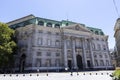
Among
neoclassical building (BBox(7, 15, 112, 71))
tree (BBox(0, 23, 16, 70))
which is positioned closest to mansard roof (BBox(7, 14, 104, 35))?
neoclassical building (BBox(7, 15, 112, 71))

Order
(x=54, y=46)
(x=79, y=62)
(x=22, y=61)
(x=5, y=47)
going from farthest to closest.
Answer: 1. (x=79, y=62)
2. (x=54, y=46)
3. (x=22, y=61)
4. (x=5, y=47)

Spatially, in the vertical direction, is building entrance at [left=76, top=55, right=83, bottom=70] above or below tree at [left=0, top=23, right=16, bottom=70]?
below

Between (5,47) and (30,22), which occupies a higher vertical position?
(30,22)

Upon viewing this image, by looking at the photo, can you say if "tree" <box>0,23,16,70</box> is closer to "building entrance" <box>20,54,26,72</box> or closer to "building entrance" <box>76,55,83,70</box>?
"building entrance" <box>20,54,26,72</box>

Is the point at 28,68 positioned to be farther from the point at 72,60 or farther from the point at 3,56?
the point at 72,60

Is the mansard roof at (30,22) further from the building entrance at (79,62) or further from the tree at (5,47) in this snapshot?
the building entrance at (79,62)

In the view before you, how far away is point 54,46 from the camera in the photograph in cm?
4919

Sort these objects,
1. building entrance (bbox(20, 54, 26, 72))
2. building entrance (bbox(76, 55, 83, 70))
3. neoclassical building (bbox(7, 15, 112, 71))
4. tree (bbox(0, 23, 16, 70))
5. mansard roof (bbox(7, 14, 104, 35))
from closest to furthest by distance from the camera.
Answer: tree (bbox(0, 23, 16, 70)) → neoclassical building (bbox(7, 15, 112, 71)) → building entrance (bbox(20, 54, 26, 72)) → mansard roof (bbox(7, 14, 104, 35)) → building entrance (bbox(76, 55, 83, 70))

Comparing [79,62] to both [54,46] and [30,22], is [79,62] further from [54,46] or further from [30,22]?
[30,22]

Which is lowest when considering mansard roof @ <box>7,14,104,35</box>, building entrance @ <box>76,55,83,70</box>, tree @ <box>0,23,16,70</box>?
building entrance @ <box>76,55,83,70</box>

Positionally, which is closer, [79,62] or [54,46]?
[54,46]

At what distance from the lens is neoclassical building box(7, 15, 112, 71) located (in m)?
45.3

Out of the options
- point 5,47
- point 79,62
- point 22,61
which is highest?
point 5,47

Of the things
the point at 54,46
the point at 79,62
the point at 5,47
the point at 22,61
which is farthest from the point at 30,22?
the point at 79,62
